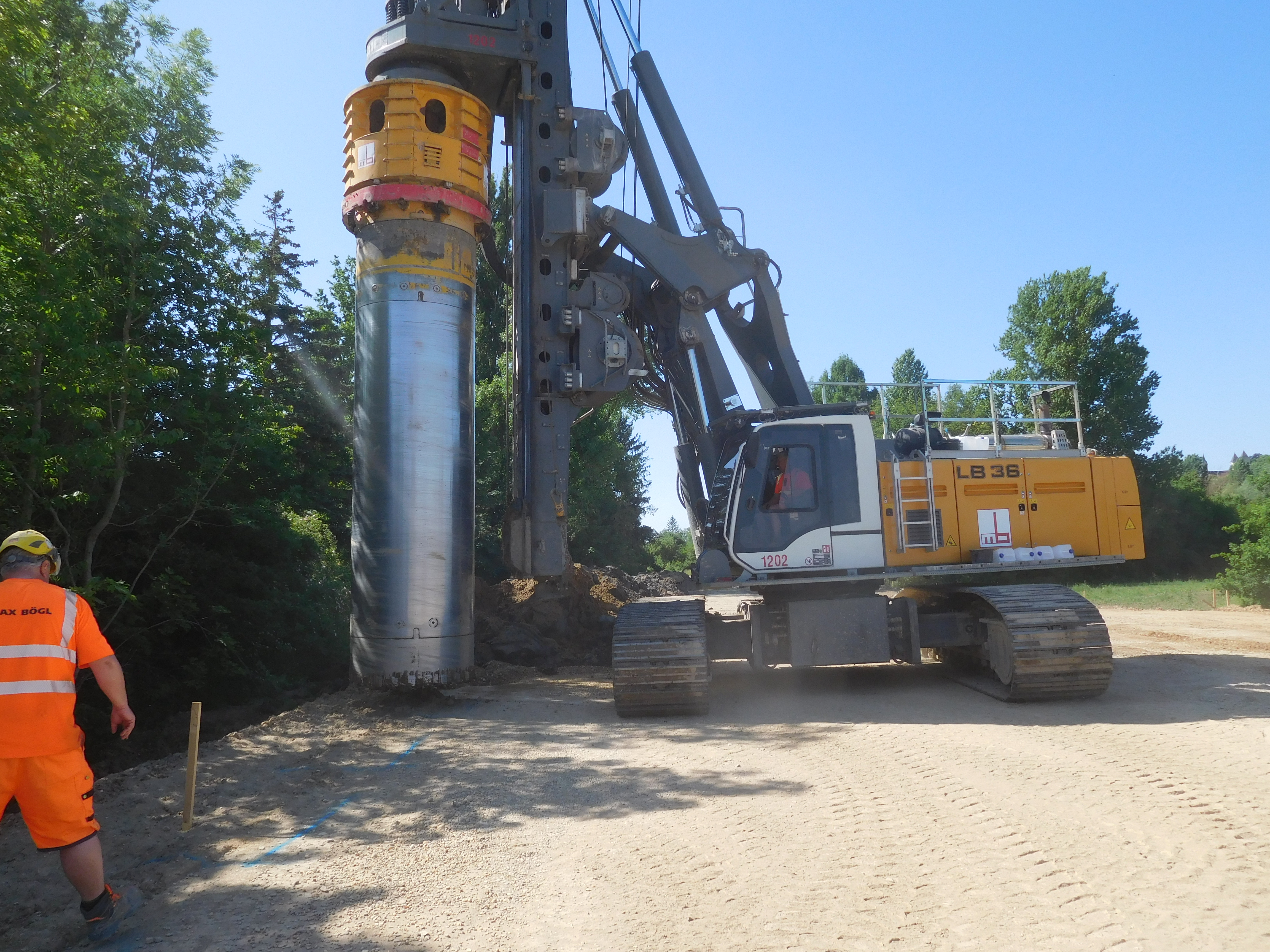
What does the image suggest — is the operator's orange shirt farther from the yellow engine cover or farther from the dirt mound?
the dirt mound

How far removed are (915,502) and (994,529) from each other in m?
1.08

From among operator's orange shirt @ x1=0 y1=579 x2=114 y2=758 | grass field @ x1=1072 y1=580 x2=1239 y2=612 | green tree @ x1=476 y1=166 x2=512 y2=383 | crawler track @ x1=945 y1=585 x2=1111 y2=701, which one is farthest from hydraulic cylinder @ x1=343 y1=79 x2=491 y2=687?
grass field @ x1=1072 y1=580 x2=1239 y2=612

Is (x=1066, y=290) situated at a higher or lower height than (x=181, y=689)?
higher

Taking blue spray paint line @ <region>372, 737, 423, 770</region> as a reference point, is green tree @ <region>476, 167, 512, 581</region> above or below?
above

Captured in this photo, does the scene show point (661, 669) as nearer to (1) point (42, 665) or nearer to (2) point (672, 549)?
(1) point (42, 665)

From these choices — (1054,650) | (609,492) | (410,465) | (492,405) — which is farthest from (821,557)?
(609,492)

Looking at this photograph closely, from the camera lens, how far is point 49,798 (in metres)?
4.53

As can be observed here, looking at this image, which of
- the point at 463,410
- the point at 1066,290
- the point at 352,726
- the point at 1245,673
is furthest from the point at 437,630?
the point at 1066,290

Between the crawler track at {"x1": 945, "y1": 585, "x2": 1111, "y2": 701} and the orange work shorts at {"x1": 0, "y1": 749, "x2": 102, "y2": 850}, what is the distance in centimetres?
882

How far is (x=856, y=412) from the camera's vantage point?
11023 millimetres

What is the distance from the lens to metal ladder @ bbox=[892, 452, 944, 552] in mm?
10812

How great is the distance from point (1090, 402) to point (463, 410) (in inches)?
1505

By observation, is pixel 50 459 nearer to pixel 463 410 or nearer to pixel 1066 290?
pixel 463 410

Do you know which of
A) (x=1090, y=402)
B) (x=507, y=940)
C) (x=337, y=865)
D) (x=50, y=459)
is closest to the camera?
(x=507, y=940)
